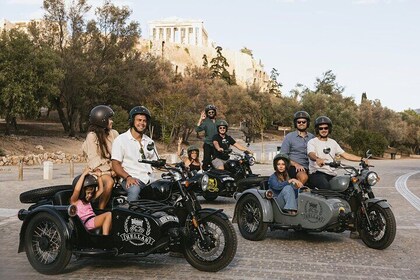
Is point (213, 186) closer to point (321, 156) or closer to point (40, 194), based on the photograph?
point (321, 156)

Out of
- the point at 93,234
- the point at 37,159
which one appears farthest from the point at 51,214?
the point at 37,159

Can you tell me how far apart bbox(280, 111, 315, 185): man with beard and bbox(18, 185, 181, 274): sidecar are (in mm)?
3189

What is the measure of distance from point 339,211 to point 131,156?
9.75 ft

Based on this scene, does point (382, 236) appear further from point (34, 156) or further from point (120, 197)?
point (34, 156)

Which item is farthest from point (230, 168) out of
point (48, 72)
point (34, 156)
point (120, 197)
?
point (48, 72)

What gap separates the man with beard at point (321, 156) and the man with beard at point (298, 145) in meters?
0.23

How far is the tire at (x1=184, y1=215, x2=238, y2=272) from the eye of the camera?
235 inches

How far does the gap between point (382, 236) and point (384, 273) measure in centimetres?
136

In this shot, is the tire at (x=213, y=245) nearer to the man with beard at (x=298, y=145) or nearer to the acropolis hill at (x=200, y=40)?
the man with beard at (x=298, y=145)

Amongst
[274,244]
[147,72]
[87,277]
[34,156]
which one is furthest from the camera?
[147,72]

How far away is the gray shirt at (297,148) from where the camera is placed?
9.12 metres

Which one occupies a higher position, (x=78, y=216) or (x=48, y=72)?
(x=48, y=72)

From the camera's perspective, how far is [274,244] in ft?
26.6

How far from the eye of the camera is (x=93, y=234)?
6.11 metres
